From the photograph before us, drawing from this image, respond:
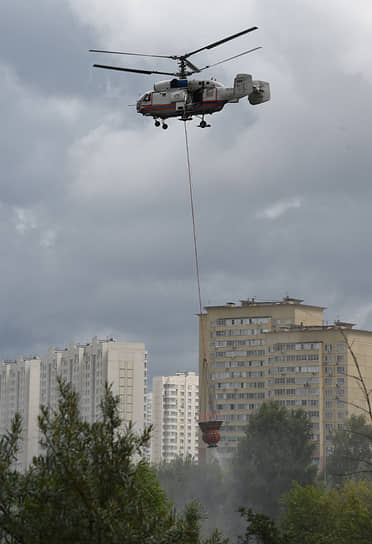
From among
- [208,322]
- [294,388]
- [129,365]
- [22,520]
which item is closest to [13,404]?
[129,365]

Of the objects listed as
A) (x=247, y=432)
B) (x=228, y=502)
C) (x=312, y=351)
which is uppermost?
(x=312, y=351)

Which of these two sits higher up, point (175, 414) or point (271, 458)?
point (175, 414)

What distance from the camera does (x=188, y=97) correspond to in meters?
33.1

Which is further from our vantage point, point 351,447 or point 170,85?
point 351,447

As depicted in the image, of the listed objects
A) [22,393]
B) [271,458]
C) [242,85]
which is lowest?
[271,458]

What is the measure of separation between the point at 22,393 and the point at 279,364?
182 ft

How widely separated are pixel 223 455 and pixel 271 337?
14580 mm

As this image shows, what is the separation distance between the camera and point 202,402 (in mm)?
111562

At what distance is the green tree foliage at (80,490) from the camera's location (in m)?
14.8

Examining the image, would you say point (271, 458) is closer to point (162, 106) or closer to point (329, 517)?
point (329, 517)

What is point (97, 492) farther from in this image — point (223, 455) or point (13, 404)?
point (13, 404)

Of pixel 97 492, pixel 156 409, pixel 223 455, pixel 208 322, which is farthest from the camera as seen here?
pixel 156 409

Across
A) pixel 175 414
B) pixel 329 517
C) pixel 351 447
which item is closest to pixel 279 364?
pixel 351 447

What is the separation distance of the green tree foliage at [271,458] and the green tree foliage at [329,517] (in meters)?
16.6
